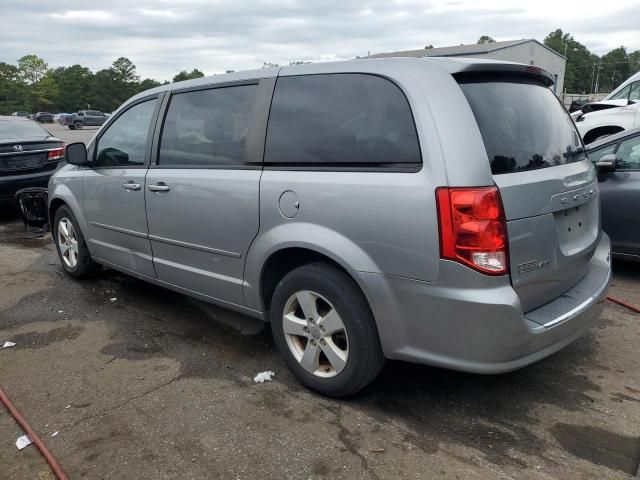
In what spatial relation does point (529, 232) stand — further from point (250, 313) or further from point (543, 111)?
point (250, 313)

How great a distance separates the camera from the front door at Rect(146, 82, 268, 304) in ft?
10.7

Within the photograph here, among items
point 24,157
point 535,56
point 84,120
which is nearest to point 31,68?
point 84,120

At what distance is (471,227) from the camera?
7.82 ft

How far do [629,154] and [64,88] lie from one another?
375ft

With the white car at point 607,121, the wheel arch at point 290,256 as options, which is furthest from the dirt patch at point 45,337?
the white car at point 607,121

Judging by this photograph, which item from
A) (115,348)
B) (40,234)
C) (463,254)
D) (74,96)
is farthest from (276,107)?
(74,96)

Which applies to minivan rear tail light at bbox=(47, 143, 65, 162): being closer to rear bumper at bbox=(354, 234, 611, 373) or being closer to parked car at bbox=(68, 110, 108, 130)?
rear bumper at bbox=(354, 234, 611, 373)

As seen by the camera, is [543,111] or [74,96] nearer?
[543,111]

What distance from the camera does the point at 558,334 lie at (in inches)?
104

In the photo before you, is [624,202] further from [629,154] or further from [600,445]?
[600,445]

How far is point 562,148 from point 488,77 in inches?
24.9

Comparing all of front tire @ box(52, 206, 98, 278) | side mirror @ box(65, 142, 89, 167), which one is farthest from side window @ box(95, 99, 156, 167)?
front tire @ box(52, 206, 98, 278)

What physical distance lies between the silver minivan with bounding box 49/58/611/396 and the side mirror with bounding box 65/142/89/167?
4.28 feet

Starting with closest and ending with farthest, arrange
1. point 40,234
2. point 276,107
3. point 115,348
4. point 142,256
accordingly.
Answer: point 276,107, point 115,348, point 142,256, point 40,234
